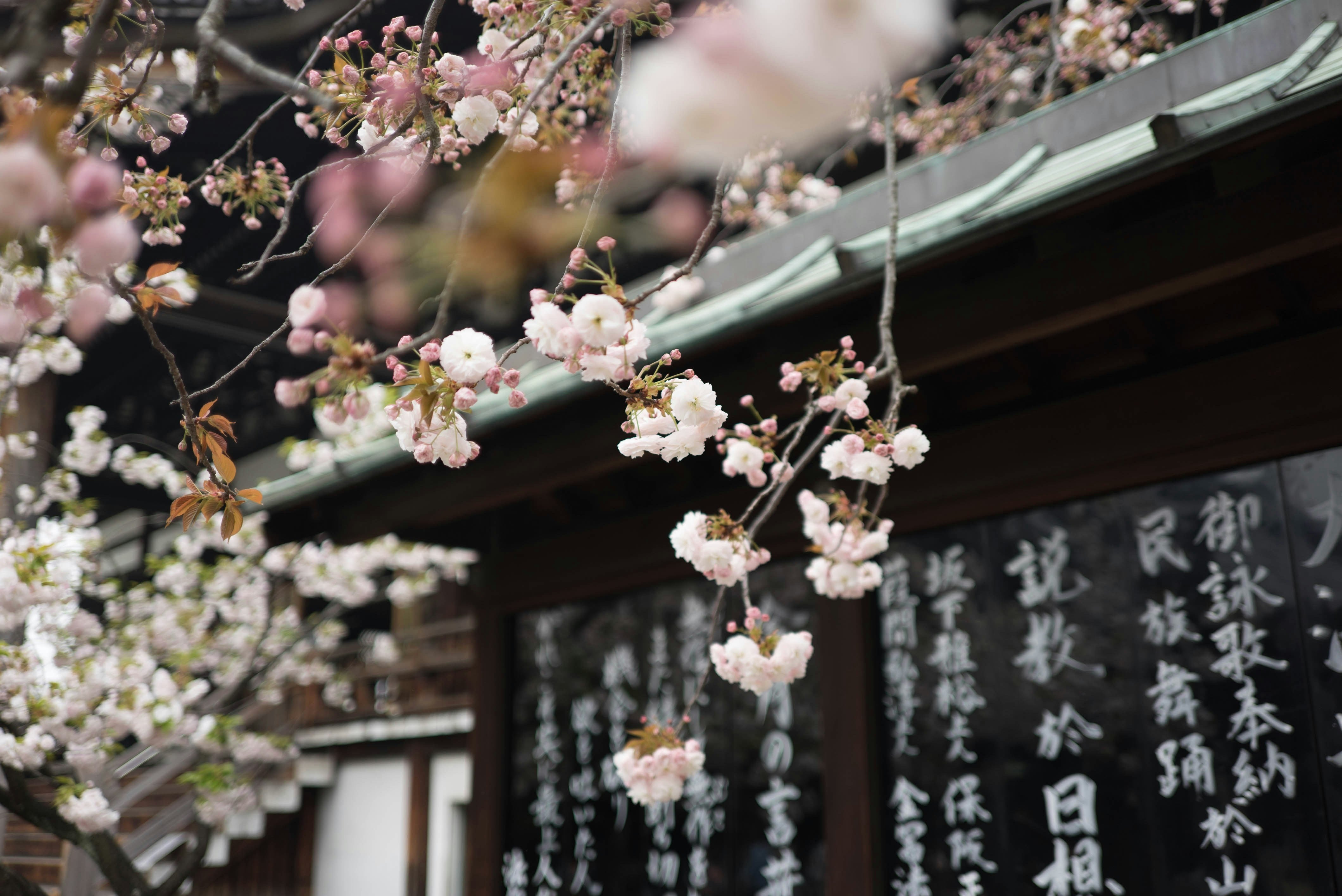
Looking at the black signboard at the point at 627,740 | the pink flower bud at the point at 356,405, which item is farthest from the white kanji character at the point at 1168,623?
the pink flower bud at the point at 356,405

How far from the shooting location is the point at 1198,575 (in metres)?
3.12

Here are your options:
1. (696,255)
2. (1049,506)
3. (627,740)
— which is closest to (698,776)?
(627,740)

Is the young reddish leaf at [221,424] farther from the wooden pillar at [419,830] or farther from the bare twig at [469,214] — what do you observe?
the wooden pillar at [419,830]

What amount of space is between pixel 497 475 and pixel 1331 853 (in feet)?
11.1

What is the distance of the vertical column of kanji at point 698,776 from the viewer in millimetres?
4379

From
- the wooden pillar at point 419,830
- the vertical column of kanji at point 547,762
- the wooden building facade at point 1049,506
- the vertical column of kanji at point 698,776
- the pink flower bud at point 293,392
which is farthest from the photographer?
the wooden pillar at point 419,830

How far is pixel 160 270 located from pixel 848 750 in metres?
3.12

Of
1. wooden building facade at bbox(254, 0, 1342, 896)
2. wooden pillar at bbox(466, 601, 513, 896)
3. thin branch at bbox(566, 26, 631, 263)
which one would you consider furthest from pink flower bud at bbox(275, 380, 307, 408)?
wooden pillar at bbox(466, 601, 513, 896)

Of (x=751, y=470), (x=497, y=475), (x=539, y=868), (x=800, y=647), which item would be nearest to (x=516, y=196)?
(x=751, y=470)

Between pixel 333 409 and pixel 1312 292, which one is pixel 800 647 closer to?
pixel 333 409

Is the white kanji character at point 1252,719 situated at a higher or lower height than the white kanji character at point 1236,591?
lower

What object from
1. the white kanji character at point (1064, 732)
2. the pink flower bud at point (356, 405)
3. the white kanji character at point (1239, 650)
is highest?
the pink flower bud at point (356, 405)

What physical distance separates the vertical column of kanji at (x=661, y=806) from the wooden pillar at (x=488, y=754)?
1.05 metres

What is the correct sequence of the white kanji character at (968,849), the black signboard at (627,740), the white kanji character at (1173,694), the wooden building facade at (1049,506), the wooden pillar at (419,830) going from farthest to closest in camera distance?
the wooden pillar at (419,830) → the black signboard at (627,740) → the white kanji character at (968,849) → the white kanji character at (1173,694) → the wooden building facade at (1049,506)
